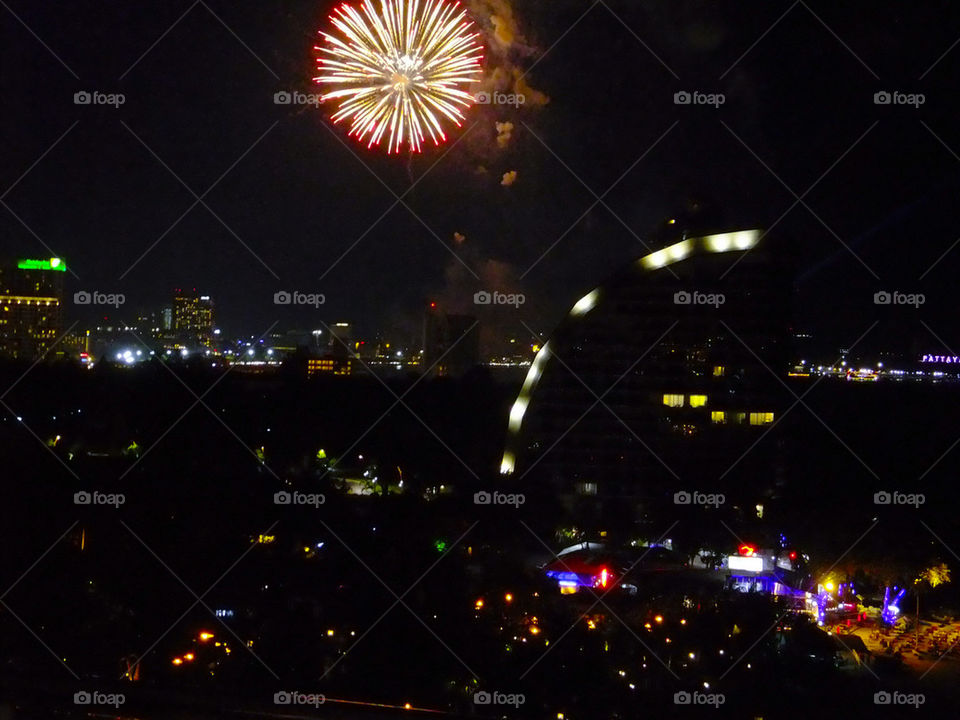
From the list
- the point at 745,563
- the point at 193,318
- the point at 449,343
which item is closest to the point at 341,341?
the point at 449,343

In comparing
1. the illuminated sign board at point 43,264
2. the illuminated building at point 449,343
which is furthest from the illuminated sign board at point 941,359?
the illuminated sign board at point 43,264

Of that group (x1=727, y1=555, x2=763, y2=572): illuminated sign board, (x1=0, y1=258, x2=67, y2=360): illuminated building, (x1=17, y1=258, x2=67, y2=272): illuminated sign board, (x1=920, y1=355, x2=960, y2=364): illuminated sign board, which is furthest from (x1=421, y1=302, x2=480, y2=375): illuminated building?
(x1=920, y1=355, x2=960, y2=364): illuminated sign board

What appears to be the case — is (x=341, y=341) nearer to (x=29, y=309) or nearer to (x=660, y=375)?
(x=660, y=375)

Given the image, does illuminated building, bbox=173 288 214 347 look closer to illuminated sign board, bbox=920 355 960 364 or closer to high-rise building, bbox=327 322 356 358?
high-rise building, bbox=327 322 356 358

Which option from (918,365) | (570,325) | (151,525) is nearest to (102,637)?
(151,525)

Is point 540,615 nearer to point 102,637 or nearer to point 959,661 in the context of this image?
point 102,637
